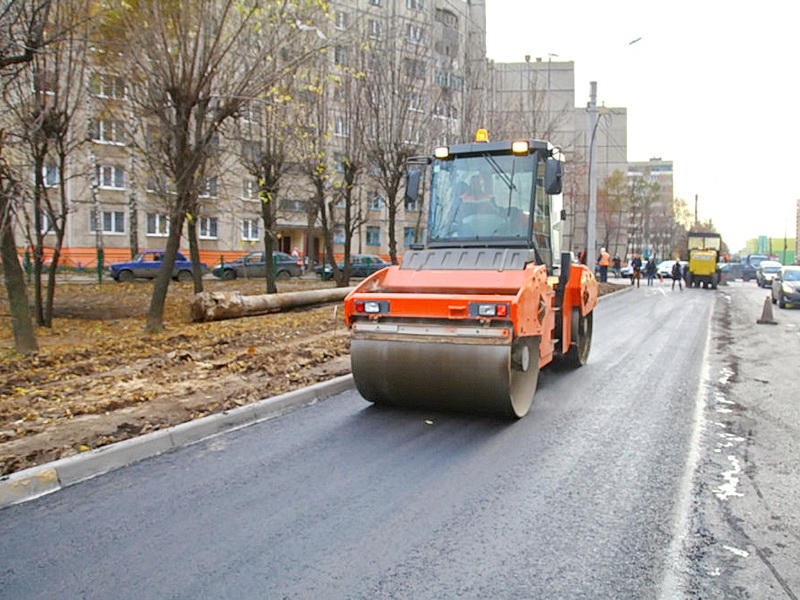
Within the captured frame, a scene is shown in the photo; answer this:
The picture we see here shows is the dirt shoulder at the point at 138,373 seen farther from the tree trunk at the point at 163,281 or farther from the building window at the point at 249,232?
the building window at the point at 249,232

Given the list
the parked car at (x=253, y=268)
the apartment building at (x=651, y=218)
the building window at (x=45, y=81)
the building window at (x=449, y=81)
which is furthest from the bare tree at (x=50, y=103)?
the apartment building at (x=651, y=218)

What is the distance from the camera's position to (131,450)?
5879 mm

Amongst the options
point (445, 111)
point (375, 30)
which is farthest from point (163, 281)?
point (445, 111)

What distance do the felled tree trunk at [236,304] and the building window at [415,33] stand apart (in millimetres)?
10261

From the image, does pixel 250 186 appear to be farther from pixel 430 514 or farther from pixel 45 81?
pixel 430 514

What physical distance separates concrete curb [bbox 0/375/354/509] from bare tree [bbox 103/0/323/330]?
25.6 feet

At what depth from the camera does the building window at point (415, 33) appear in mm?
24039

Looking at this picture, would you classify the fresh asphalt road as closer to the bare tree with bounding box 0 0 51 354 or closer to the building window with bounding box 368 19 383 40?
the bare tree with bounding box 0 0 51 354

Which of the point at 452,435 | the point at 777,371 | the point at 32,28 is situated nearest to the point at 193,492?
the point at 452,435

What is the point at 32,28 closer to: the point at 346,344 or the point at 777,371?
the point at 346,344

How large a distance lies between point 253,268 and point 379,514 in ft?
112

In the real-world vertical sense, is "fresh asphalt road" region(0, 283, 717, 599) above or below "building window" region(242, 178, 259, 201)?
below

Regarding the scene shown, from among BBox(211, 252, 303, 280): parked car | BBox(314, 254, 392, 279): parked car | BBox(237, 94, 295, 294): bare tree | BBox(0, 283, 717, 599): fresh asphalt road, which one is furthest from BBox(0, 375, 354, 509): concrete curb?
BBox(314, 254, 392, 279): parked car

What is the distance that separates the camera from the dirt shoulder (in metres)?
6.45
